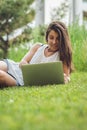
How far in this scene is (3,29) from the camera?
1122 centimetres

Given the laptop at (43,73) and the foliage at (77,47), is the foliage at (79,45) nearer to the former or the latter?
the foliage at (77,47)

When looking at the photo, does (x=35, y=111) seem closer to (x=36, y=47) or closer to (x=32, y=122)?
(x=32, y=122)

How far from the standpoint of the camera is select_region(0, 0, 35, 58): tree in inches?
423

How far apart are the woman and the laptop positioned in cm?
16

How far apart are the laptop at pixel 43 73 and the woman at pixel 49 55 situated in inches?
6.2

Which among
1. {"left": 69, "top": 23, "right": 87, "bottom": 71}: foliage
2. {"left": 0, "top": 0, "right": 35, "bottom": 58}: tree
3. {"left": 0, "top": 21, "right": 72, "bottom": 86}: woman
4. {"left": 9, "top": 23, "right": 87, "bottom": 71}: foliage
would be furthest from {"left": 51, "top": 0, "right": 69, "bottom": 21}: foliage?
{"left": 0, "top": 21, "right": 72, "bottom": 86}: woman

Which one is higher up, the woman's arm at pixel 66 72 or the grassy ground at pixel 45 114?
the grassy ground at pixel 45 114

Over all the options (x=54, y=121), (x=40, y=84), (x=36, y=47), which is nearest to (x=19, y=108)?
(x=54, y=121)

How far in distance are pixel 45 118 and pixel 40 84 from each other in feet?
7.23

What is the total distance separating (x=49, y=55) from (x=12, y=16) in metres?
6.45

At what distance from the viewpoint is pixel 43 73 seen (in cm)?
434

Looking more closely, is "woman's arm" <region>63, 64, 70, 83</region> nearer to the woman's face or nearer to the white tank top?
the white tank top

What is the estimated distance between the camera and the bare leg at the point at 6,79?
4338 millimetres

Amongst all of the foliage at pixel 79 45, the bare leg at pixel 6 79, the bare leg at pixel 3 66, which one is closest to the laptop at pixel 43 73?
the bare leg at pixel 6 79
